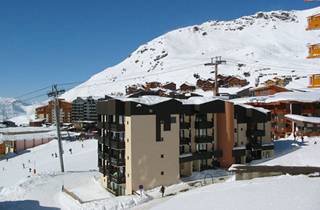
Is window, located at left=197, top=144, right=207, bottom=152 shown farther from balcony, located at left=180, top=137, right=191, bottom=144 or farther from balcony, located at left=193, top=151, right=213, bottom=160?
balcony, located at left=180, top=137, right=191, bottom=144

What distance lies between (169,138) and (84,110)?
99.0 m

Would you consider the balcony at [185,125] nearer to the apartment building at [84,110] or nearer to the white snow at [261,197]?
the white snow at [261,197]

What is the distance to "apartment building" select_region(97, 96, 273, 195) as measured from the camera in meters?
44.8

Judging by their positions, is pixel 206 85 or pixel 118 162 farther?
pixel 206 85

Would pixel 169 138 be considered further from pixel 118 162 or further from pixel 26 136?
pixel 26 136

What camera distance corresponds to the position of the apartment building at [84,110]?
14088 centimetres

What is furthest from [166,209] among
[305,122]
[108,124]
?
[305,122]

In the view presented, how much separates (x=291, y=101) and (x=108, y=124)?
33.1m

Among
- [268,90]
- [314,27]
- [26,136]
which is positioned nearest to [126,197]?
[314,27]

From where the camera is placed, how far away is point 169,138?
46469mm

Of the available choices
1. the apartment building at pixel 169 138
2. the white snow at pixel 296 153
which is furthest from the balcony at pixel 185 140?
the white snow at pixel 296 153

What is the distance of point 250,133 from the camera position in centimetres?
5394

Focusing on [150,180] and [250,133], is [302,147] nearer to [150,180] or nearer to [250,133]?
[250,133]

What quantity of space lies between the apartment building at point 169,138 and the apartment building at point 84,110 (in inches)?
3483
